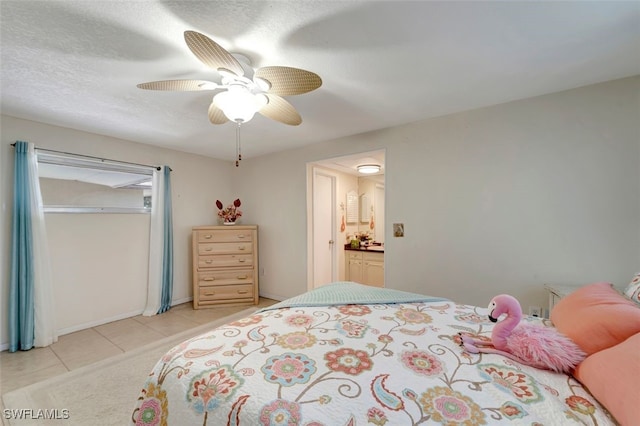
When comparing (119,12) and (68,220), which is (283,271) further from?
(119,12)

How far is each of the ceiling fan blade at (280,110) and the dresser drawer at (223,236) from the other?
2342 millimetres

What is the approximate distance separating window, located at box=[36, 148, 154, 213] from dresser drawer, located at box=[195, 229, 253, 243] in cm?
75

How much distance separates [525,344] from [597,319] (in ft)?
0.91

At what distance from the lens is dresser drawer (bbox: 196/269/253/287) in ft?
12.2

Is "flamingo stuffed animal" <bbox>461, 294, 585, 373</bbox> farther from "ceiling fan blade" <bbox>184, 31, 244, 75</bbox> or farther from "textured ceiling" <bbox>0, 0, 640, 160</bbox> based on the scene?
"ceiling fan blade" <bbox>184, 31, 244, 75</bbox>

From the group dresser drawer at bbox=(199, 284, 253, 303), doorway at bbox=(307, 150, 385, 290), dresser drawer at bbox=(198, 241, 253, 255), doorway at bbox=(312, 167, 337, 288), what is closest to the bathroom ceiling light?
doorway at bbox=(307, 150, 385, 290)

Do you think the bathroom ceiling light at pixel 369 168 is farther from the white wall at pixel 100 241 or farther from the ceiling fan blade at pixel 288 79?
the ceiling fan blade at pixel 288 79

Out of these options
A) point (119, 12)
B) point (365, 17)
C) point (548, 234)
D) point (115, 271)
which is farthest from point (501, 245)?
point (115, 271)

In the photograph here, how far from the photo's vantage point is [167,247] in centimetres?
357

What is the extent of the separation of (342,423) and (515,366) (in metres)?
0.74

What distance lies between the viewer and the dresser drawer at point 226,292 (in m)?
3.71

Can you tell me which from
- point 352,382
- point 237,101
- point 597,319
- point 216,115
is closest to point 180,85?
point 237,101

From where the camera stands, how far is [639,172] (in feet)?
6.16

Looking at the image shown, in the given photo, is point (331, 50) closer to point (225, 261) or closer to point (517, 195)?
point (517, 195)
